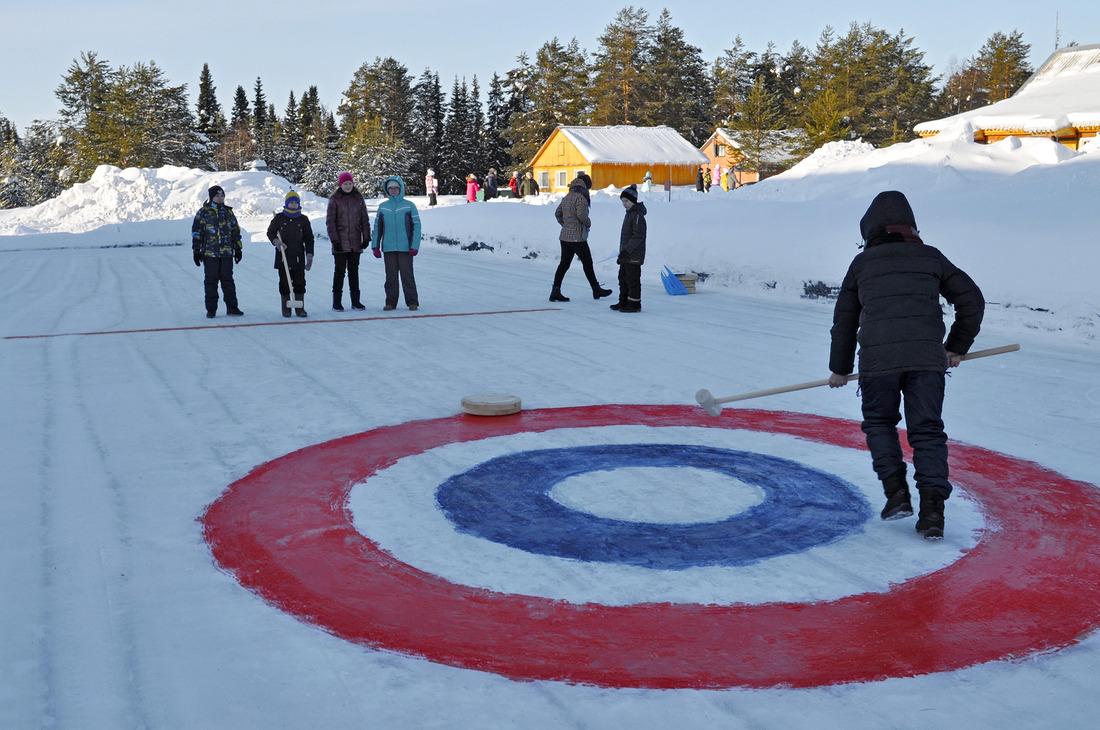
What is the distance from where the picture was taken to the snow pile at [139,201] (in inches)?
1534

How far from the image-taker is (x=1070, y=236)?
35.9 feet

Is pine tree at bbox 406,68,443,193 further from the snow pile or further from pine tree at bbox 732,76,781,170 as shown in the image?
the snow pile

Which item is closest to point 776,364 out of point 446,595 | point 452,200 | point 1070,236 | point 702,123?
point 1070,236

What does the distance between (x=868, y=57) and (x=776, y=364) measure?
216ft

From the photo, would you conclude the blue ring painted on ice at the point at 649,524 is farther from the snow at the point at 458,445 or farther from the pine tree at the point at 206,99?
the pine tree at the point at 206,99

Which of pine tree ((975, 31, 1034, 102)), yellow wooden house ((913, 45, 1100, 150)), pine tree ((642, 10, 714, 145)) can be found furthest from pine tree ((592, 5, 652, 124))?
yellow wooden house ((913, 45, 1100, 150))

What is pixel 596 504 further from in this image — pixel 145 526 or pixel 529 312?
pixel 529 312

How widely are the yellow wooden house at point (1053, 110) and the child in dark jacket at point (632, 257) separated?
18.8 m

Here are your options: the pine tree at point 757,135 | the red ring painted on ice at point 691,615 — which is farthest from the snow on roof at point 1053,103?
the red ring painted on ice at point 691,615

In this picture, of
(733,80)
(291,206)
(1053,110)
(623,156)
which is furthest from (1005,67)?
(291,206)

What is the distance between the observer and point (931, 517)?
13.2 ft

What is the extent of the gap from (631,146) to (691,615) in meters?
57.3

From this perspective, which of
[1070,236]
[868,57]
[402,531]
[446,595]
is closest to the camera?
[446,595]

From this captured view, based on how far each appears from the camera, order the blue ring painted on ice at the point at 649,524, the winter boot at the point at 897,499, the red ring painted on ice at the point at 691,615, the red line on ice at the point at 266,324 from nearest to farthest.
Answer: the red ring painted on ice at the point at 691,615 < the blue ring painted on ice at the point at 649,524 < the winter boot at the point at 897,499 < the red line on ice at the point at 266,324
